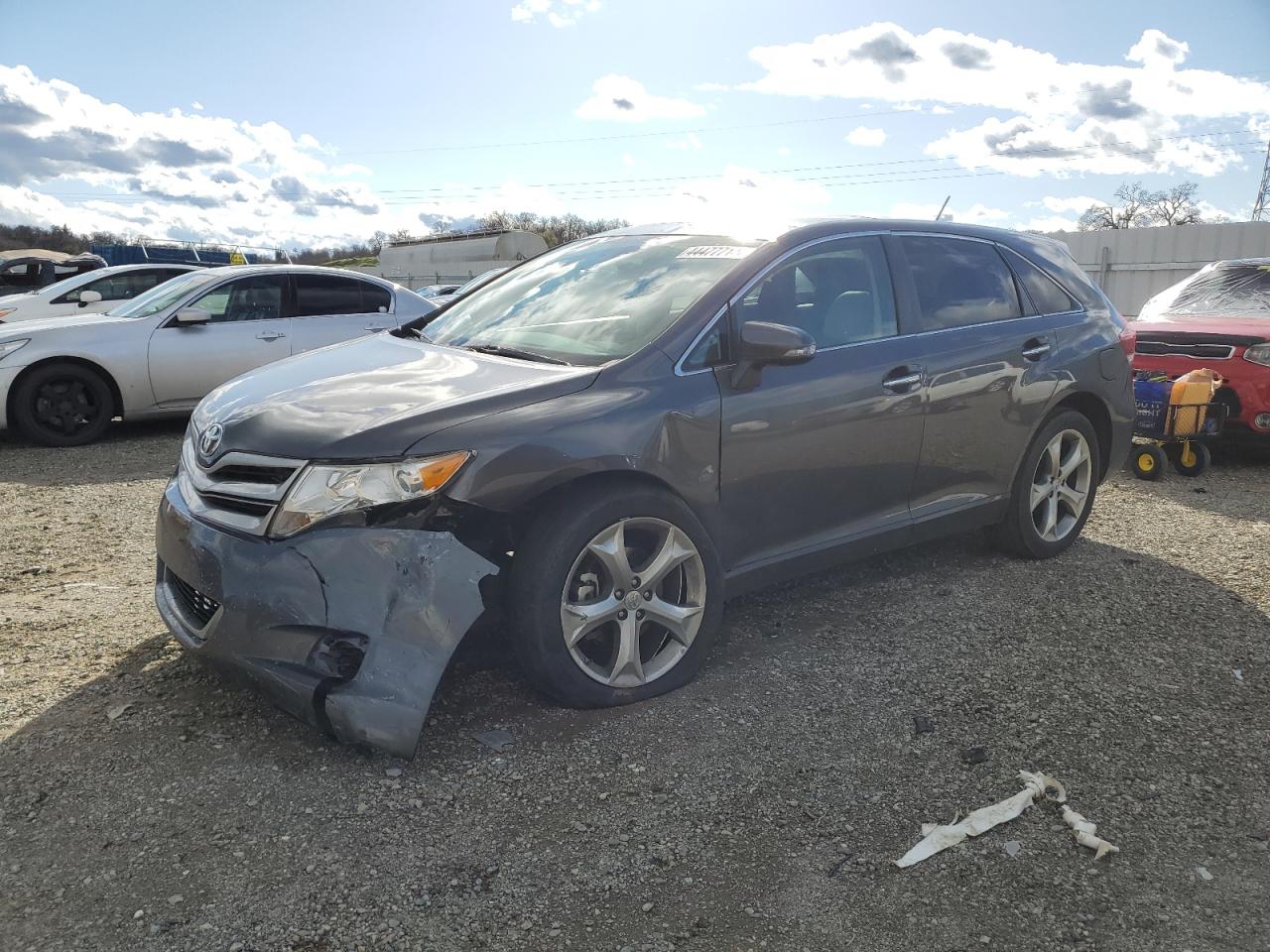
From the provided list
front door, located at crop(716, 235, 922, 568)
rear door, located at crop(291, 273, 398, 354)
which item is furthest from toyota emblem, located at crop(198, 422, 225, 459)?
rear door, located at crop(291, 273, 398, 354)

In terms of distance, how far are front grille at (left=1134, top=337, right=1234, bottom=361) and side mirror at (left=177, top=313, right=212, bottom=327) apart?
7708 mm

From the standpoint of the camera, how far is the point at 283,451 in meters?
3.01

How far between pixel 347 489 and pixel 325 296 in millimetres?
6907

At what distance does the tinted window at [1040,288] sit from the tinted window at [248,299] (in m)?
6.62

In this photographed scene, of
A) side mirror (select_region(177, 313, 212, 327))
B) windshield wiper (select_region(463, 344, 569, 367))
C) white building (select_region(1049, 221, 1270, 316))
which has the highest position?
white building (select_region(1049, 221, 1270, 316))

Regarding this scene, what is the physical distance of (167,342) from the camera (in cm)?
861

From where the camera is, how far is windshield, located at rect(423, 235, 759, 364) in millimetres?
3670

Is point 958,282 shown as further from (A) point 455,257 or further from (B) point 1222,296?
(A) point 455,257

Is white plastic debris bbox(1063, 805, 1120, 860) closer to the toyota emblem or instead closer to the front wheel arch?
the toyota emblem

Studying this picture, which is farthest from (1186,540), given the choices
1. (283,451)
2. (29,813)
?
(29,813)

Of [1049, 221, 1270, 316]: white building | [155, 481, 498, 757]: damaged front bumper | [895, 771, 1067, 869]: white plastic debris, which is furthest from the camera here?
[1049, 221, 1270, 316]: white building

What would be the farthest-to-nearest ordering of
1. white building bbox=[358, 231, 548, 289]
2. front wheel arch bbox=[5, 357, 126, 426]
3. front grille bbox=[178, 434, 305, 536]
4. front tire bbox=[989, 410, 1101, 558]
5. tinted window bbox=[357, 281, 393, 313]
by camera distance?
1. white building bbox=[358, 231, 548, 289]
2. tinted window bbox=[357, 281, 393, 313]
3. front wheel arch bbox=[5, 357, 126, 426]
4. front tire bbox=[989, 410, 1101, 558]
5. front grille bbox=[178, 434, 305, 536]

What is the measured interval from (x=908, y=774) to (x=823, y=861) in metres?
0.56

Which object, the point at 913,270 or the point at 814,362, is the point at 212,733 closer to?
the point at 814,362
